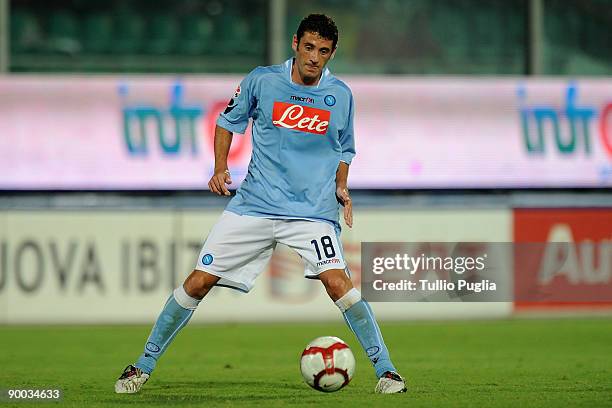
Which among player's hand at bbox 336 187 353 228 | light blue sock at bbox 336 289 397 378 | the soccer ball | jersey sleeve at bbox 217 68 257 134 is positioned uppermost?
jersey sleeve at bbox 217 68 257 134

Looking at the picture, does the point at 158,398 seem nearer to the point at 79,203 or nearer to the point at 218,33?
the point at 79,203

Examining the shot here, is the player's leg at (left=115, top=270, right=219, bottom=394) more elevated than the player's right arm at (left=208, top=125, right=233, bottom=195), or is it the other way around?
the player's right arm at (left=208, top=125, right=233, bottom=195)

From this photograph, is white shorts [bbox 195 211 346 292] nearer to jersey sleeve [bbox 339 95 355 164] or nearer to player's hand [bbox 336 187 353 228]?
player's hand [bbox 336 187 353 228]

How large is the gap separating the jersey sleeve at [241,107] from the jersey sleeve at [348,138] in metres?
0.48

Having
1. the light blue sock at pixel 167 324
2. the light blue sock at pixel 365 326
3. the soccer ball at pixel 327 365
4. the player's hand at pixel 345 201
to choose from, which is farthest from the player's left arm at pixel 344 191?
the light blue sock at pixel 167 324

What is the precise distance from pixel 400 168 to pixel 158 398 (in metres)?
9.58

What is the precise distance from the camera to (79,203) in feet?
49.6

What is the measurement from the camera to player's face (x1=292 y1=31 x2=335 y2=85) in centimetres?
638

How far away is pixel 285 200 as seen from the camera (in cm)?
654

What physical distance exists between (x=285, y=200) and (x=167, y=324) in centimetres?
87

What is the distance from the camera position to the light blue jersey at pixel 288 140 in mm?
6512

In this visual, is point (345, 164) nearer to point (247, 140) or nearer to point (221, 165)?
point (221, 165)

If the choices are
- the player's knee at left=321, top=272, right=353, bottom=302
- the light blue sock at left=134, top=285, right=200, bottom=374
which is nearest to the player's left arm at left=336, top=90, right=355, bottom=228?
the player's knee at left=321, top=272, right=353, bottom=302

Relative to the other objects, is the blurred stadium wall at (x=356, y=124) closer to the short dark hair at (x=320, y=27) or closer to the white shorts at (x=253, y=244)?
the white shorts at (x=253, y=244)
